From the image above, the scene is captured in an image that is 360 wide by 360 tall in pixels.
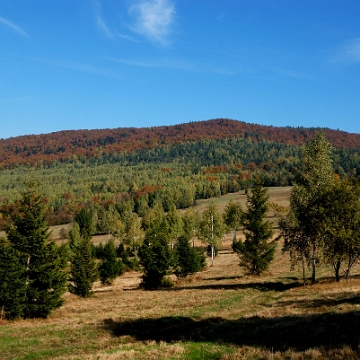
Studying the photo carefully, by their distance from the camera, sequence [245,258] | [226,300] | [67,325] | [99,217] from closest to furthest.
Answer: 1. [67,325]
2. [226,300]
3. [245,258]
4. [99,217]

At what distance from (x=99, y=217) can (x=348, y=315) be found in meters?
150

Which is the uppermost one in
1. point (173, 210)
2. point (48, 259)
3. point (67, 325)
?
point (173, 210)

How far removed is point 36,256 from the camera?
32344 millimetres

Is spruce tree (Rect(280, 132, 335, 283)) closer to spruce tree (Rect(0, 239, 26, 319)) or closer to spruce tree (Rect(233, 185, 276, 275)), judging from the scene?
spruce tree (Rect(233, 185, 276, 275))

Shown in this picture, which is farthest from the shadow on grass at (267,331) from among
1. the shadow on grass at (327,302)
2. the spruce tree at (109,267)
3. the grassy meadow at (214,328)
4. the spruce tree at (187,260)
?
the spruce tree at (109,267)

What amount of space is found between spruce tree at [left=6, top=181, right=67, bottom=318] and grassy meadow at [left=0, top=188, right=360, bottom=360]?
1.57m

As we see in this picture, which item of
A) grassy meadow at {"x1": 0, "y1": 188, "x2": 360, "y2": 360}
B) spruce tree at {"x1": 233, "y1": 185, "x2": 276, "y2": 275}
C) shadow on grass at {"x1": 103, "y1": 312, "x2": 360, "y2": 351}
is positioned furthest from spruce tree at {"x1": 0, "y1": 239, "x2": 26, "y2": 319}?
spruce tree at {"x1": 233, "y1": 185, "x2": 276, "y2": 275}

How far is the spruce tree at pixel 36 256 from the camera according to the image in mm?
31391

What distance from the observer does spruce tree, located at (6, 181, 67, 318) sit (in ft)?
103

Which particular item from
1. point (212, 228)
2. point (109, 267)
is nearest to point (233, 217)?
point (212, 228)

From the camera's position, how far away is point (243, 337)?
1694 cm

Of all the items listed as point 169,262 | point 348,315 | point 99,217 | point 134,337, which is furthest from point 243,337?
point 99,217

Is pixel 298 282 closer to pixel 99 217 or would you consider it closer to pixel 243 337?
pixel 243 337

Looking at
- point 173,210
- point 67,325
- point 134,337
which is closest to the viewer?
point 134,337
